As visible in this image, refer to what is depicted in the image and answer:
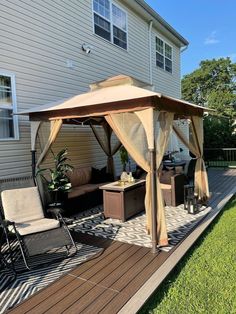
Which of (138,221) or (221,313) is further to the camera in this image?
(138,221)

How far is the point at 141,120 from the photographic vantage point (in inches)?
162

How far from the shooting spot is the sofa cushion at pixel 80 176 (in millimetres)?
6967

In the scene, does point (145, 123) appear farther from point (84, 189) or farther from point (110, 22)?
point (110, 22)

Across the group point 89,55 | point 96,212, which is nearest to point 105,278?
point 96,212

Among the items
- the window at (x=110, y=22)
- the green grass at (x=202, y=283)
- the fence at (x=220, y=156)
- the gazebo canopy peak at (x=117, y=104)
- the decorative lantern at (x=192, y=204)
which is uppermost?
the window at (x=110, y=22)

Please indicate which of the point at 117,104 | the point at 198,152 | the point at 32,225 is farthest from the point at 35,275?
the point at 198,152

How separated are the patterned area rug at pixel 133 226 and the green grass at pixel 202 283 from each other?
0.50 metres

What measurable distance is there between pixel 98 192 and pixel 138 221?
5.42ft

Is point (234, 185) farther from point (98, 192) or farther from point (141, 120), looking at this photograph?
point (141, 120)

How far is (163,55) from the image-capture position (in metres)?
12.7

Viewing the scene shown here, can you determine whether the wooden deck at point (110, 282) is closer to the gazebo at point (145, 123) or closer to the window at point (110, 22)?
the gazebo at point (145, 123)

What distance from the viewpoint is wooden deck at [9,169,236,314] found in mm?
2857

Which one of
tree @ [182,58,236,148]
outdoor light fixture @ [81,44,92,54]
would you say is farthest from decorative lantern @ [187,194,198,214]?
tree @ [182,58,236,148]

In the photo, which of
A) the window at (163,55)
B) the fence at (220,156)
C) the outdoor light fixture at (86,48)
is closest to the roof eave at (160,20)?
the window at (163,55)
